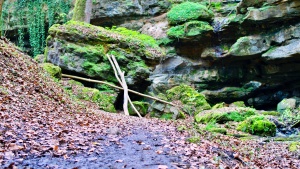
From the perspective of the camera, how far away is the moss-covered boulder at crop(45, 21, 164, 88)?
1488 cm

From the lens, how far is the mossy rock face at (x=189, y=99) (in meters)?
16.1

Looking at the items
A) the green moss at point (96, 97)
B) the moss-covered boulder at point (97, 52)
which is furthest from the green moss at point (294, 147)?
the moss-covered boulder at point (97, 52)

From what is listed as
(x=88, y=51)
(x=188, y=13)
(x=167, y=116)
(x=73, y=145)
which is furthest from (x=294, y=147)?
(x=188, y=13)

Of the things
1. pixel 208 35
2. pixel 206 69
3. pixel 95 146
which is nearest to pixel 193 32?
pixel 208 35

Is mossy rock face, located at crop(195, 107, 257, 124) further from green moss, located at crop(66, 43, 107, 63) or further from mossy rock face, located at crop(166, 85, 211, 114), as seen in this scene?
green moss, located at crop(66, 43, 107, 63)

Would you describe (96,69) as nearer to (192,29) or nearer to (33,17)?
(192,29)

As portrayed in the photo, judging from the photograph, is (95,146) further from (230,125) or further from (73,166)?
(230,125)

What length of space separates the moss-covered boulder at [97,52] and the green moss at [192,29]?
603cm

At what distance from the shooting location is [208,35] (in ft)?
71.7

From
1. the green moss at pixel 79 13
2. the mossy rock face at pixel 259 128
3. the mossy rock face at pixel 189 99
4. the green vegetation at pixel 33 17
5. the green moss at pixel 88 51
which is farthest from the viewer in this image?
the green vegetation at pixel 33 17

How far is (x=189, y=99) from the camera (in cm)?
1642

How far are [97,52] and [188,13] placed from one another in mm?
10275

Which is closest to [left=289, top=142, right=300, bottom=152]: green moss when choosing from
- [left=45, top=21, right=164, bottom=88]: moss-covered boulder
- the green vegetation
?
[left=45, top=21, right=164, bottom=88]: moss-covered boulder

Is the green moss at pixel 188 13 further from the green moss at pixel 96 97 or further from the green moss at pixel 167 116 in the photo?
the green moss at pixel 96 97
